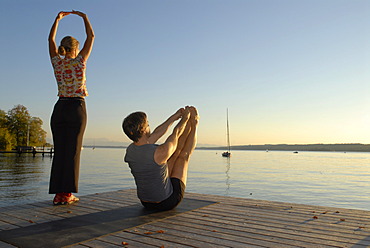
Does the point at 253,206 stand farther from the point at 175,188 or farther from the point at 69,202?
the point at 69,202

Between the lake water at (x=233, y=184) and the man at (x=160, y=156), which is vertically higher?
the man at (x=160, y=156)

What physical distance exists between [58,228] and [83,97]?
1.87 m

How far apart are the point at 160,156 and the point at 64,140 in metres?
1.63

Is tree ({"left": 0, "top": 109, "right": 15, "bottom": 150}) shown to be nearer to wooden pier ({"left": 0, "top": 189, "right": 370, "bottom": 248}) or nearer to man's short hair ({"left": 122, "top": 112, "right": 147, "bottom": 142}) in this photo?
wooden pier ({"left": 0, "top": 189, "right": 370, "bottom": 248})

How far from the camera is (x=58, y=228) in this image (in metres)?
3.07

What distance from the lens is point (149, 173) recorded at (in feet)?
11.2

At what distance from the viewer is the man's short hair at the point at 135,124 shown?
11.0 feet

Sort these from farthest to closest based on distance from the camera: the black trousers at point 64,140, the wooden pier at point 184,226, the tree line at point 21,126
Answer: the tree line at point 21,126
the black trousers at point 64,140
the wooden pier at point 184,226

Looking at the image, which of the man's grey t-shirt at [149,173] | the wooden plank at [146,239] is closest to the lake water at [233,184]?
the man's grey t-shirt at [149,173]

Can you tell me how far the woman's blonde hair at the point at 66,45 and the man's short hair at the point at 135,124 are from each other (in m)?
1.60

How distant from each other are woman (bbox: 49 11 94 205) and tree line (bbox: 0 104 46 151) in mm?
57822

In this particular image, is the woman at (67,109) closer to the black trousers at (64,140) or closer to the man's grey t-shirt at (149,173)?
the black trousers at (64,140)

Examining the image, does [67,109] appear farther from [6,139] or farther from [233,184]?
[6,139]

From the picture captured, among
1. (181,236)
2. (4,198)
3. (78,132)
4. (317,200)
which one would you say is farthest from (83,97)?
(317,200)
